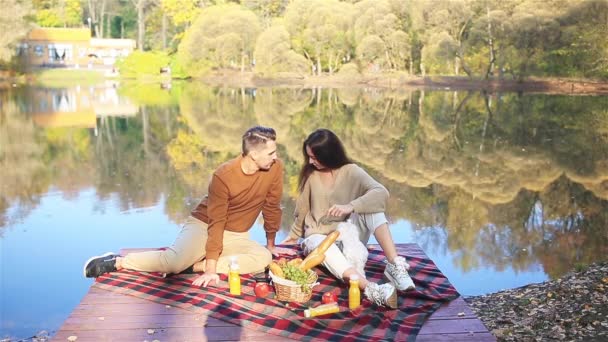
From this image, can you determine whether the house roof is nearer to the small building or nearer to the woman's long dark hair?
the small building

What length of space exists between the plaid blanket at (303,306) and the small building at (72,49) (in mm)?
46301

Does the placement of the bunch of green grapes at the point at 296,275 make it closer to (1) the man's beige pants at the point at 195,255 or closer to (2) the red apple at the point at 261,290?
(2) the red apple at the point at 261,290

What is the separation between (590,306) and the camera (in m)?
4.10

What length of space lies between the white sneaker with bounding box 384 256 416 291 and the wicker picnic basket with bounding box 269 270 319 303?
548 mm

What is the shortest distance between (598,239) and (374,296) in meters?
4.33

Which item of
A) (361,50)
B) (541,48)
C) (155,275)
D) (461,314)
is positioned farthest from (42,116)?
(541,48)

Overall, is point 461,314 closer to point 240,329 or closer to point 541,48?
point 240,329

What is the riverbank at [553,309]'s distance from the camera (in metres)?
3.80

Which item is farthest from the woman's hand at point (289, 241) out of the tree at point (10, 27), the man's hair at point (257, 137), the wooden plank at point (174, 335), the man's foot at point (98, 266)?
the tree at point (10, 27)

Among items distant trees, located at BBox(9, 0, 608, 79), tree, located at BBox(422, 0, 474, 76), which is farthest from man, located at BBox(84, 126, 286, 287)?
tree, located at BBox(422, 0, 474, 76)

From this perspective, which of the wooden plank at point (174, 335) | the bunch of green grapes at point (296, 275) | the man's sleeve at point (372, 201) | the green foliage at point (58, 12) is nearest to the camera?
the wooden plank at point (174, 335)

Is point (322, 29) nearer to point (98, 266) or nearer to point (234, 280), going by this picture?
point (98, 266)

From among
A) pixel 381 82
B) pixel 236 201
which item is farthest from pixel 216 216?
pixel 381 82

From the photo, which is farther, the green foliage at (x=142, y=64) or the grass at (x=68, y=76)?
the green foliage at (x=142, y=64)
